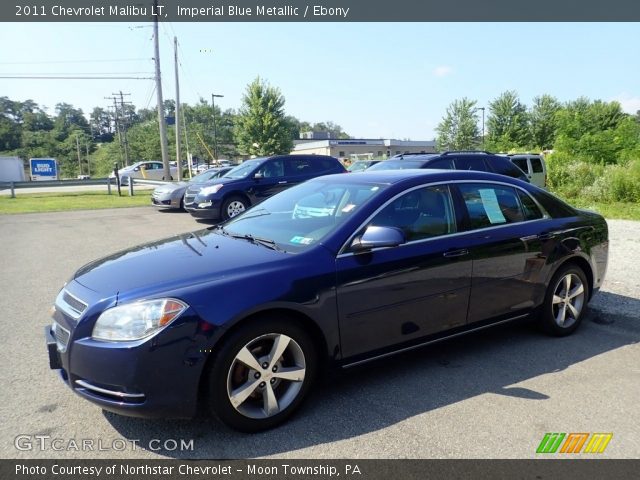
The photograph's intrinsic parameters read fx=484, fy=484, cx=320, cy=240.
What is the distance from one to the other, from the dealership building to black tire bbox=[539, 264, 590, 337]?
8433cm

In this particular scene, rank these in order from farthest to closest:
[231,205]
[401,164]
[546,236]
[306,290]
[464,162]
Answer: [231,205] → [401,164] → [464,162] → [546,236] → [306,290]

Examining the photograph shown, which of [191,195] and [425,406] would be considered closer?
[425,406]

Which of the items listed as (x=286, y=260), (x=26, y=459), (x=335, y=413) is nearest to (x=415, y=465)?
(x=335, y=413)

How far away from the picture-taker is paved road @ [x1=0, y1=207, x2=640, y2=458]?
2.85 metres

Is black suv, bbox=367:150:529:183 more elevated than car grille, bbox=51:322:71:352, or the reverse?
black suv, bbox=367:150:529:183

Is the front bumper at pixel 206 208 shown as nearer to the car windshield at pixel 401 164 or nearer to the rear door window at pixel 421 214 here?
the car windshield at pixel 401 164

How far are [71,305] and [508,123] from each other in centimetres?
5483

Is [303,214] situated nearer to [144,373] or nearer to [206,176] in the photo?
[144,373]

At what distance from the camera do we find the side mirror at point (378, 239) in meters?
3.25

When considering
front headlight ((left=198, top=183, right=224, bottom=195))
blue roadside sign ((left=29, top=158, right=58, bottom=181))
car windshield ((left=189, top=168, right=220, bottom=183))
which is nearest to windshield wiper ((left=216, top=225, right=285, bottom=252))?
front headlight ((left=198, top=183, right=224, bottom=195))

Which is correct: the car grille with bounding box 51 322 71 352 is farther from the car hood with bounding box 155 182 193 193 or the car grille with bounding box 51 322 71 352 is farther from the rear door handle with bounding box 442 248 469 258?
the car hood with bounding box 155 182 193 193

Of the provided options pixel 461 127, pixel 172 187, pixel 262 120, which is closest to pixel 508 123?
pixel 461 127

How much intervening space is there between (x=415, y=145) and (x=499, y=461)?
103809mm

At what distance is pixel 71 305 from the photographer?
3.03 m
